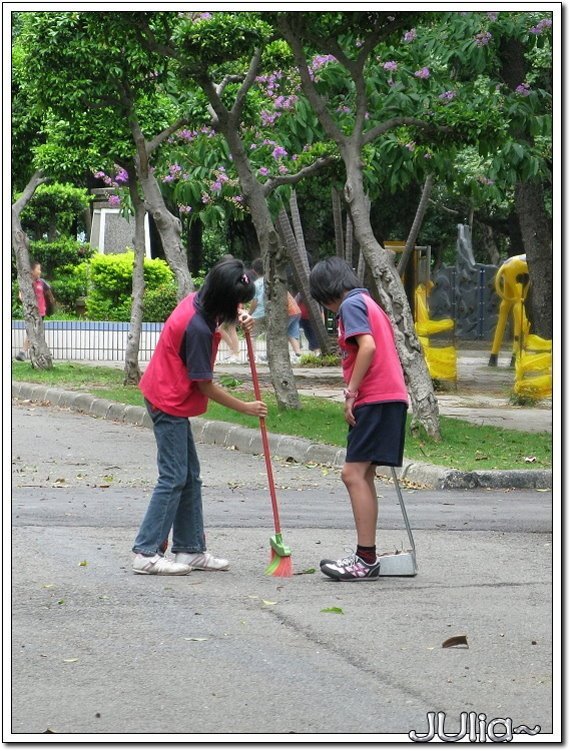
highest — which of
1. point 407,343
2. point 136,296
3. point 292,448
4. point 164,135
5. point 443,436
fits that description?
point 164,135

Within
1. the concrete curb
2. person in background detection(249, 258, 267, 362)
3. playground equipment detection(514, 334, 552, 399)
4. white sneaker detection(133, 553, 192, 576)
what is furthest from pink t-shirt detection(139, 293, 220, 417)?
person in background detection(249, 258, 267, 362)

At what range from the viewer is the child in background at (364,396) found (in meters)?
6.75

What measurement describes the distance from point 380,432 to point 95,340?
17.3 m

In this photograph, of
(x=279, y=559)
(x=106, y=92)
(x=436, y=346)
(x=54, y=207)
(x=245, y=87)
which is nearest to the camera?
(x=279, y=559)

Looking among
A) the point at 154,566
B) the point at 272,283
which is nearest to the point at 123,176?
the point at 272,283

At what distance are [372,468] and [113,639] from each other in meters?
1.88

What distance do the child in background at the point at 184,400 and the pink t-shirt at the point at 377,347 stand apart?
484 millimetres

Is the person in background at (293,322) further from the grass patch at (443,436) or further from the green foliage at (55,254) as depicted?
the green foliage at (55,254)

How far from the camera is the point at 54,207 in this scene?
33469 mm

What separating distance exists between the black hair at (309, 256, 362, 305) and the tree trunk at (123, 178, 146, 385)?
11.0 m

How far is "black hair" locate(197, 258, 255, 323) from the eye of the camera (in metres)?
6.57

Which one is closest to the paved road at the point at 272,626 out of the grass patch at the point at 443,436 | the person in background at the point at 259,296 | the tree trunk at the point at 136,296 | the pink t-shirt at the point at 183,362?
the pink t-shirt at the point at 183,362

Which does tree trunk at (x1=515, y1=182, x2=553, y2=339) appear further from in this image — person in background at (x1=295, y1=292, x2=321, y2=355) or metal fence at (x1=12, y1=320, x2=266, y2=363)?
metal fence at (x1=12, y1=320, x2=266, y2=363)

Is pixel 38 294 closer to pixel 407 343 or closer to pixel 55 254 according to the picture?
pixel 55 254
